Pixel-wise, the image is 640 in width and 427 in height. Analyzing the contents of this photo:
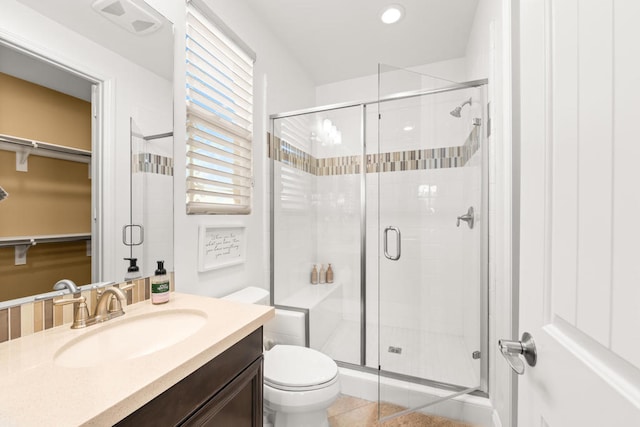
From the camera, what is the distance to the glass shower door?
1.70m

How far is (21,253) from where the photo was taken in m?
→ 0.80

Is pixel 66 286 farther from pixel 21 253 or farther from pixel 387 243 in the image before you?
pixel 387 243

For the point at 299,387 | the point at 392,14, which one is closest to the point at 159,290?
the point at 299,387

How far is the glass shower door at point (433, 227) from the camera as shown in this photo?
1.70m

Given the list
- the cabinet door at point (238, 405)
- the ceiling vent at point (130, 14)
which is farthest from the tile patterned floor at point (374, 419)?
the ceiling vent at point (130, 14)

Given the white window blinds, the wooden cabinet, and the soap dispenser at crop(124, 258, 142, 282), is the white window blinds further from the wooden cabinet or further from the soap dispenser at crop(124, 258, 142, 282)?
the wooden cabinet

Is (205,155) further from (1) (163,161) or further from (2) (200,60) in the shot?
(2) (200,60)

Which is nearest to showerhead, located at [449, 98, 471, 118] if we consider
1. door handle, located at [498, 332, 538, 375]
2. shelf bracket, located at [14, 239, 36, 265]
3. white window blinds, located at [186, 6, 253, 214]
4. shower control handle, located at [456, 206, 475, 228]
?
shower control handle, located at [456, 206, 475, 228]

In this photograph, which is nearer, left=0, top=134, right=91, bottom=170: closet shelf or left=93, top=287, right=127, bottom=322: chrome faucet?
left=0, top=134, right=91, bottom=170: closet shelf

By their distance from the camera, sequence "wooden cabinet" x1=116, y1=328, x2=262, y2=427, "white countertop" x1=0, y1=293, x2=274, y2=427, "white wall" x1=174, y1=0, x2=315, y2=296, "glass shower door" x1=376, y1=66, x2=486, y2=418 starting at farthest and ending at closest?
"glass shower door" x1=376, y1=66, x2=486, y2=418 < "white wall" x1=174, y1=0, x2=315, y2=296 < "wooden cabinet" x1=116, y1=328, x2=262, y2=427 < "white countertop" x1=0, y1=293, x2=274, y2=427

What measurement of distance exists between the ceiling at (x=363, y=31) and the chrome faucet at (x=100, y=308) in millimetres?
1967

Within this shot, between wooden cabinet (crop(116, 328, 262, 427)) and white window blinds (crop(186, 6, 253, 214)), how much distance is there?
81 centimetres

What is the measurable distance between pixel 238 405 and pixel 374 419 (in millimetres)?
1138

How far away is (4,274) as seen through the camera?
77 centimetres
